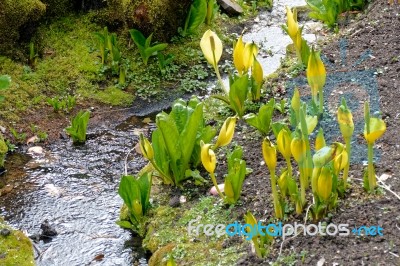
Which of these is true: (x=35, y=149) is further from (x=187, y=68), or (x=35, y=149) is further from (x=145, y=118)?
(x=187, y=68)

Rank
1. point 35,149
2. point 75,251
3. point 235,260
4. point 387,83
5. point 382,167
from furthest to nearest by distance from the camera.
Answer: point 35,149 < point 387,83 < point 75,251 < point 382,167 < point 235,260

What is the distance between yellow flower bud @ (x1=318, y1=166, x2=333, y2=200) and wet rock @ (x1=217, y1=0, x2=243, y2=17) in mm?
4582

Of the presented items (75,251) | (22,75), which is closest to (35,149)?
(22,75)

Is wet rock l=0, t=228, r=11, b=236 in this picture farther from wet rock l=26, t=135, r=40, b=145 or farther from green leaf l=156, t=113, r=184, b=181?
wet rock l=26, t=135, r=40, b=145

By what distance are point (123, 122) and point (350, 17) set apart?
96.1 inches

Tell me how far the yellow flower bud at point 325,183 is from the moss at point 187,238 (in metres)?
0.52

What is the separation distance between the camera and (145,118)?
603 cm

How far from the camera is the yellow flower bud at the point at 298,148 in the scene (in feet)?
10.8

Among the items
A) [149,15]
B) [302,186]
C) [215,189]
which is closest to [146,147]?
[215,189]

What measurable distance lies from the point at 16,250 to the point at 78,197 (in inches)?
32.5

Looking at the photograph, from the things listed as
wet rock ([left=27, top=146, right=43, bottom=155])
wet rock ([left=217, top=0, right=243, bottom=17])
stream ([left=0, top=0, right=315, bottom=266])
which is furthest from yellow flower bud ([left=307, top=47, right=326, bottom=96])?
wet rock ([left=217, top=0, right=243, bottom=17])

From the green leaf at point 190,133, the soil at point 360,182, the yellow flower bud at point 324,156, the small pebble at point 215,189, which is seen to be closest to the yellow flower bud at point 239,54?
the soil at point 360,182

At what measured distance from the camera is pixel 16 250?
4.16m

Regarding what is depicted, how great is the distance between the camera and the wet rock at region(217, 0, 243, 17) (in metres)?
7.70
